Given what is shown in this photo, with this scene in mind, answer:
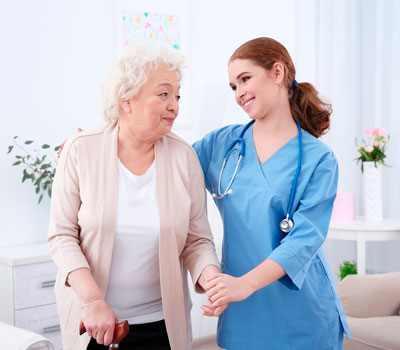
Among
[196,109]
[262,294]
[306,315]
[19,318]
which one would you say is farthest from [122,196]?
[196,109]

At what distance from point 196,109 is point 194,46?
0.44 m

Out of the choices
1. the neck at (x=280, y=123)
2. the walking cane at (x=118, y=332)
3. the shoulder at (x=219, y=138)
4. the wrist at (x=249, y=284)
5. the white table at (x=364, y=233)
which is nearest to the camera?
the walking cane at (x=118, y=332)

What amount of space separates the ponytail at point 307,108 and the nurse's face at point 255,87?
3.1 inches

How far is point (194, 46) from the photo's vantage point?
4.06 meters

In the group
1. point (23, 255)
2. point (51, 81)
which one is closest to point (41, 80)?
point (51, 81)

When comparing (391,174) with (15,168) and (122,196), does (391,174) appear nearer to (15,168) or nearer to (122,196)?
(15,168)

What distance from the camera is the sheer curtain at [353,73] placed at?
4137 millimetres

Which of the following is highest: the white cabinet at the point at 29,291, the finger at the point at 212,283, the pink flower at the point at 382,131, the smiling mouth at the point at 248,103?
the smiling mouth at the point at 248,103

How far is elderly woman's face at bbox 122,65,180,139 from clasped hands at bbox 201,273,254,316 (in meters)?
0.44

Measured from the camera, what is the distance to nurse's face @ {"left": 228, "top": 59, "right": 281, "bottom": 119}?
173 centimetres

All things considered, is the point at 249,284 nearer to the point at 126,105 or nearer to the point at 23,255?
the point at 126,105

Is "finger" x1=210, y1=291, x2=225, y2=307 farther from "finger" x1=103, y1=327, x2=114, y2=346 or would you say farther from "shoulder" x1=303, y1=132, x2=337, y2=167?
"shoulder" x1=303, y1=132, x2=337, y2=167

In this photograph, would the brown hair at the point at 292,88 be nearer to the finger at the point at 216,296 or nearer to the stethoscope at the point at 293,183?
the stethoscope at the point at 293,183

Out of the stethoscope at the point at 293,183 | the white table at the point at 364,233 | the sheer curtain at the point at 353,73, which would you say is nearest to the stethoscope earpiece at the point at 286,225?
the stethoscope at the point at 293,183
